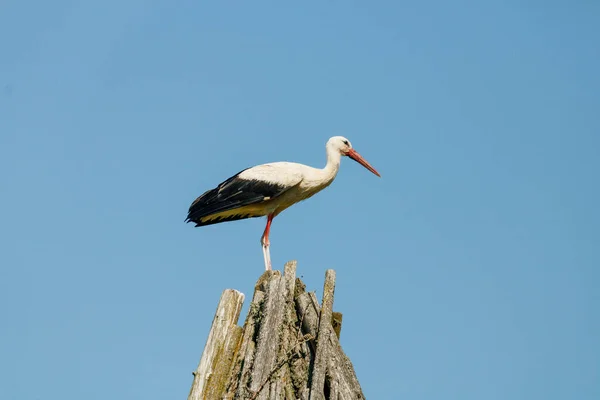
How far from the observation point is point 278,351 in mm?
7574

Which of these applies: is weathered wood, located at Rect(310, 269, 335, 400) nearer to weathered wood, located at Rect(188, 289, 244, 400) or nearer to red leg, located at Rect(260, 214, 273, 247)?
weathered wood, located at Rect(188, 289, 244, 400)

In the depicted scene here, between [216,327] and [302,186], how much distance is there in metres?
5.55

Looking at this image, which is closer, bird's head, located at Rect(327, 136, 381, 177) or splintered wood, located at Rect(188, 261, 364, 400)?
splintered wood, located at Rect(188, 261, 364, 400)

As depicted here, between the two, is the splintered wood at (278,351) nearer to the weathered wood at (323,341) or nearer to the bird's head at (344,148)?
the weathered wood at (323,341)

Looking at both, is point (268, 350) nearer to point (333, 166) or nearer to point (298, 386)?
point (298, 386)

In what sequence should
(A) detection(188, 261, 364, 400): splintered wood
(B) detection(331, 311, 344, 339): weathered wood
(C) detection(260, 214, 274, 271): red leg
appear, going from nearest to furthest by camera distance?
(A) detection(188, 261, 364, 400): splintered wood < (B) detection(331, 311, 344, 339): weathered wood < (C) detection(260, 214, 274, 271): red leg

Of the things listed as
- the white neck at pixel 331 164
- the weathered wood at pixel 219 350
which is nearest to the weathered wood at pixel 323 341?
the weathered wood at pixel 219 350

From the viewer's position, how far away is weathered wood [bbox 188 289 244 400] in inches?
293

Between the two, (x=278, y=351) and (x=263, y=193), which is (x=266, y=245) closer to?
(x=263, y=193)

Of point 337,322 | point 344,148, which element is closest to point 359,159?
point 344,148

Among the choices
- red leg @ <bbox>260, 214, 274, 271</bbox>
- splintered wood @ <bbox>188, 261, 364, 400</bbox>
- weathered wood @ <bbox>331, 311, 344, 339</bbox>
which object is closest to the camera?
splintered wood @ <bbox>188, 261, 364, 400</bbox>

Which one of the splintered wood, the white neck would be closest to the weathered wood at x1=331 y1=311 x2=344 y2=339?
the splintered wood

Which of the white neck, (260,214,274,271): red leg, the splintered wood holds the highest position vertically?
the white neck

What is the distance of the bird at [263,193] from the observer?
12.6 meters
